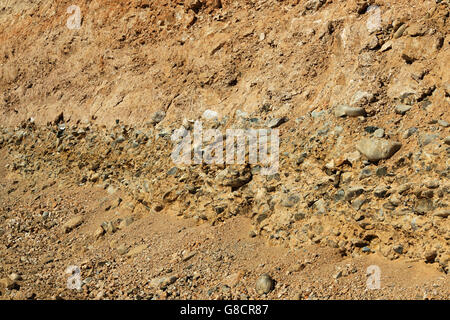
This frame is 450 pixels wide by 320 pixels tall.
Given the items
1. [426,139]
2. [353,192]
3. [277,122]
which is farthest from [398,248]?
[277,122]

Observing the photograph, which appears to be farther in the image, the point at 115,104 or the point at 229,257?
the point at 115,104

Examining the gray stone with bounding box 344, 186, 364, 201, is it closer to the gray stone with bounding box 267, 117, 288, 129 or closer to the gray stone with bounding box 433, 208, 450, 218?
the gray stone with bounding box 433, 208, 450, 218

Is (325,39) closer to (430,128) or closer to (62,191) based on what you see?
(430,128)

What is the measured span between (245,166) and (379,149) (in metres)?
1.72

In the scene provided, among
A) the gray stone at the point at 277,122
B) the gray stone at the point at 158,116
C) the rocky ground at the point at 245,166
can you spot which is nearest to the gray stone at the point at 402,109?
the rocky ground at the point at 245,166

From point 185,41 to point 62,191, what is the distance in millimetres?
3287

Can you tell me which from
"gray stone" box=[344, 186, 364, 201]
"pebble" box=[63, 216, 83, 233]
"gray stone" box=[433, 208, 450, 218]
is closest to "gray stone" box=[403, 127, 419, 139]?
"gray stone" box=[344, 186, 364, 201]

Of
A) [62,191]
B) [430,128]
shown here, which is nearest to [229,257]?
[430,128]

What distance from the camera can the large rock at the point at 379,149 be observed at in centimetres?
509

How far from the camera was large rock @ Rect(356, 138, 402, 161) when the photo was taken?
509 cm

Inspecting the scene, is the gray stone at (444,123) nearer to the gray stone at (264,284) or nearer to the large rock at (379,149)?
the large rock at (379,149)

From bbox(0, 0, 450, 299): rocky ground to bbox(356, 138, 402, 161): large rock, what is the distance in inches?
0.6

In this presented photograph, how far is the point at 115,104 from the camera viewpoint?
833 cm

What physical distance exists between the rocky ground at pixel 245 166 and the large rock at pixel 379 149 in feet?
0.05
